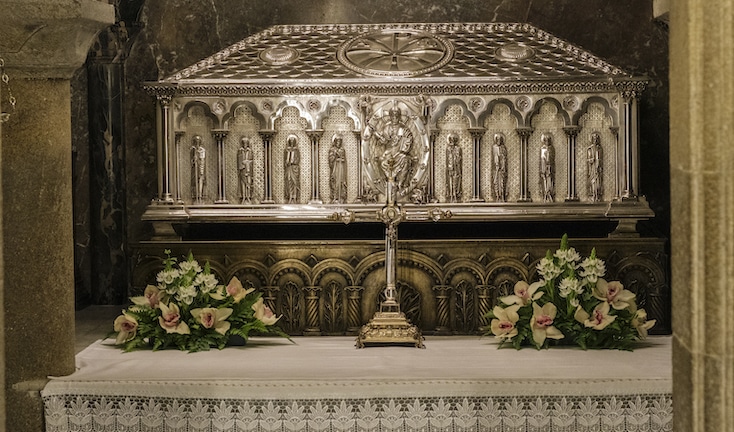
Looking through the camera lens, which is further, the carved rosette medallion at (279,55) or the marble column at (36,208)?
the carved rosette medallion at (279,55)

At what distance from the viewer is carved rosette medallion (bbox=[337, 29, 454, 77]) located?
8.58 m

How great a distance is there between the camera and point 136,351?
7.20 m

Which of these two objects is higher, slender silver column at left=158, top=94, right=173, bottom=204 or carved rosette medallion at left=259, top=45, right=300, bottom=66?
carved rosette medallion at left=259, top=45, right=300, bottom=66

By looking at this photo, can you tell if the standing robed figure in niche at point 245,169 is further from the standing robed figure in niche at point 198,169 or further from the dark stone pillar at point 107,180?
the dark stone pillar at point 107,180

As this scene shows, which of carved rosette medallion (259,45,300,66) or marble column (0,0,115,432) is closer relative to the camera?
marble column (0,0,115,432)

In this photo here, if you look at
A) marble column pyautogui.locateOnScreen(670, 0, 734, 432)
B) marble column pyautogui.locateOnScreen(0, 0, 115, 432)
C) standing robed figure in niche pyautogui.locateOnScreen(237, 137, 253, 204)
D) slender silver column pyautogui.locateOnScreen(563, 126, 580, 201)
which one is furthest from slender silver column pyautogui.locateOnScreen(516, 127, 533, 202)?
marble column pyautogui.locateOnScreen(670, 0, 734, 432)

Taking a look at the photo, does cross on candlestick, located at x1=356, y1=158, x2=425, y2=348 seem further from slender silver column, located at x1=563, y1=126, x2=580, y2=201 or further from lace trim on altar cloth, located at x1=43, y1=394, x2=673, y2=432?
slender silver column, located at x1=563, y1=126, x2=580, y2=201

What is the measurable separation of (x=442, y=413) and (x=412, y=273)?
2.09 meters

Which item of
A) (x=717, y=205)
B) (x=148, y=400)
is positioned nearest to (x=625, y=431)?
(x=717, y=205)

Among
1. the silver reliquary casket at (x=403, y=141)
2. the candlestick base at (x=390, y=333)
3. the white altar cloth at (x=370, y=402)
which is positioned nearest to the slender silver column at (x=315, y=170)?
the silver reliquary casket at (x=403, y=141)

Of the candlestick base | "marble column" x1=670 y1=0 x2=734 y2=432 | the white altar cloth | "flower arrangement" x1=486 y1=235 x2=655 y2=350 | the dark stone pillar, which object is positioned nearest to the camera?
"marble column" x1=670 y1=0 x2=734 y2=432

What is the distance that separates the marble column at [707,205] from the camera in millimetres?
4668

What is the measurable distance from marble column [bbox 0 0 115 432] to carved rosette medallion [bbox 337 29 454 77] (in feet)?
8.05

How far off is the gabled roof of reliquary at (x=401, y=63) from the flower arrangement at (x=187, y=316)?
64.7 inches
